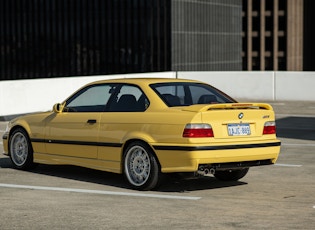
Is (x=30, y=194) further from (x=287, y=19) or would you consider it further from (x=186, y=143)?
(x=287, y=19)

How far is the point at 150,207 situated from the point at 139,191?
3.80ft

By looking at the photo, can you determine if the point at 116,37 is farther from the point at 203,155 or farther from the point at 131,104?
the point at 203,155

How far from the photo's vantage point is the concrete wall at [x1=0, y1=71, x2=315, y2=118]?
84.1 feet

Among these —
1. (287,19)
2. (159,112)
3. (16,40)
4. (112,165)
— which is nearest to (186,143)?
(159,112)

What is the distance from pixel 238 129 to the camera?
1014cm

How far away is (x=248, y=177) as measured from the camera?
11570 millimetres

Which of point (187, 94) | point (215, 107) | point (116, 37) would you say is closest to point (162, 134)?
point (215, 107)

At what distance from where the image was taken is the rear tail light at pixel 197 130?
32.2 feet

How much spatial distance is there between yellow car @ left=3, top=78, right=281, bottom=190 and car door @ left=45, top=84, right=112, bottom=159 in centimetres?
1

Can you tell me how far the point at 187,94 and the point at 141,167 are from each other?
1.26 m

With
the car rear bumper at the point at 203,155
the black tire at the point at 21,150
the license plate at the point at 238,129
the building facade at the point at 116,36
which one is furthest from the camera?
the building facade at the point at 116,36

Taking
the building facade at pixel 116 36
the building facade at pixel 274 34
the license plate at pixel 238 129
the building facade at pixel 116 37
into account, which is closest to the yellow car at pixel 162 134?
the license plate at pixel 238 129

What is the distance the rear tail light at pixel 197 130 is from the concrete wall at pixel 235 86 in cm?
1572

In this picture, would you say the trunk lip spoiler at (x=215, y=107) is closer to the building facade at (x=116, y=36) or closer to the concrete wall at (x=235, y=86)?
the concrete wall at (x=235, y=86)
